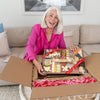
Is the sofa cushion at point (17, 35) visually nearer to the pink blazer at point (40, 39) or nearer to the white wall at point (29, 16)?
the white wall at point (29, 16)

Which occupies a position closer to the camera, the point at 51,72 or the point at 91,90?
the point at 91,90

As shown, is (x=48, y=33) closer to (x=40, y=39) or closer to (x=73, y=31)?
(x=40, y=39)

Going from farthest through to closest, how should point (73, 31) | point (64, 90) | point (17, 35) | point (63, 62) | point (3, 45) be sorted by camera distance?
point (73, 31) → point (17, 35) → point (3, 45) → point (63, 62) → point (64, 90)

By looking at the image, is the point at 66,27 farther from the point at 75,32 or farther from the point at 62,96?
the point at 62,96

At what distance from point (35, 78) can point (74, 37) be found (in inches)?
58.2

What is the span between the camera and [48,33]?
1.45m

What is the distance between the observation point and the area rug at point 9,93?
145cm

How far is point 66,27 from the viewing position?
221 centimetres

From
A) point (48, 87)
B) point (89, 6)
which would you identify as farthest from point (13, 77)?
point (89, 6)

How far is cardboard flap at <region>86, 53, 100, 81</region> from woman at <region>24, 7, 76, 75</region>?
0.44 metres

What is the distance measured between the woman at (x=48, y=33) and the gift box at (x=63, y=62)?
249mm

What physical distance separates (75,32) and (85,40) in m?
0.26

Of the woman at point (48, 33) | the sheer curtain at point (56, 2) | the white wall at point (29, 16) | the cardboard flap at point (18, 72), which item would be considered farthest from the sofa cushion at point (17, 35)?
the cardboard flap at point (18, 72)

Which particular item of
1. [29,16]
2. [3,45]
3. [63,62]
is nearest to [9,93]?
[3,45]
